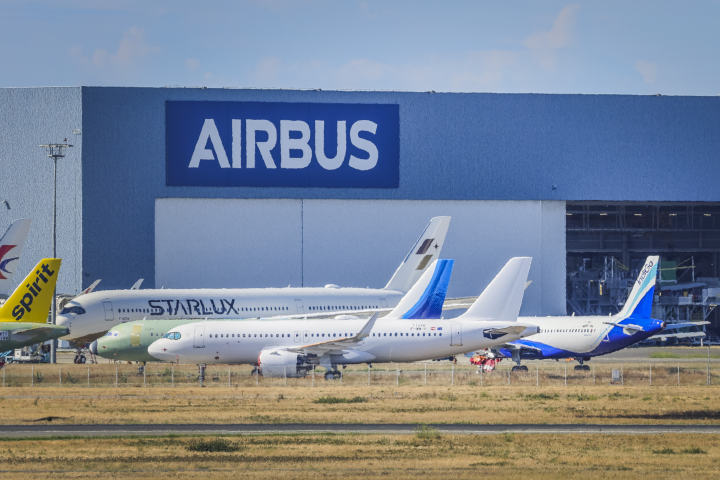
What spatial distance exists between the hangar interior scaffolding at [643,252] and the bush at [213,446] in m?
68.7

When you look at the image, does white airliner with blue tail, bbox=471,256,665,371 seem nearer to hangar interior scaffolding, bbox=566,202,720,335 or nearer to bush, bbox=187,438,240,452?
bush, bbox=187,438,240,452

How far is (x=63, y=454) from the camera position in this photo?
26.0m

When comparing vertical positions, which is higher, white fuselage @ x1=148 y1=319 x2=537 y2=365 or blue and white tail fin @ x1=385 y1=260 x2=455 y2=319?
blue and white tail fin @ x1=385 y1=260 x2=455 y2=319

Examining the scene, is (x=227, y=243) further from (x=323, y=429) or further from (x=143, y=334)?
(x=323, y=429)

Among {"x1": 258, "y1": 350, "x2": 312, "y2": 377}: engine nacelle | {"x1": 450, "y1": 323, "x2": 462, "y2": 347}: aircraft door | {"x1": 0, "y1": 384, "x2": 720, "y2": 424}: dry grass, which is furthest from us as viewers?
A: {"x1": 450, "y1": 323, "x2": 462, "y2": 347}: aircraft door

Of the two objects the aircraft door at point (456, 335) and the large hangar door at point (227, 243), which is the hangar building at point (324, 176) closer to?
the large hangar door at point (227, 243)

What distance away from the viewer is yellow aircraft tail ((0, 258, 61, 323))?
40.8 metres

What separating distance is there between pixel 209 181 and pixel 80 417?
1751 inches

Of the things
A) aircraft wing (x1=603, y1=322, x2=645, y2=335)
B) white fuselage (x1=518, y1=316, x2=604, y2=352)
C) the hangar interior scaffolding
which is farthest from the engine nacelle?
the hangar interior scaffolding

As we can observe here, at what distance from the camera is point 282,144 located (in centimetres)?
7788

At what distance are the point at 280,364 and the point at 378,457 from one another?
22.0 metres

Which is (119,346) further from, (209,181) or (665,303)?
(665,303)

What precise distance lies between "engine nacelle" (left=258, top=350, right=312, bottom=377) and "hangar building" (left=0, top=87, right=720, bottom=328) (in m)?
29.4

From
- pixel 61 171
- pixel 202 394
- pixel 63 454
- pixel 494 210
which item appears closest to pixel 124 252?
pixel 61 171
